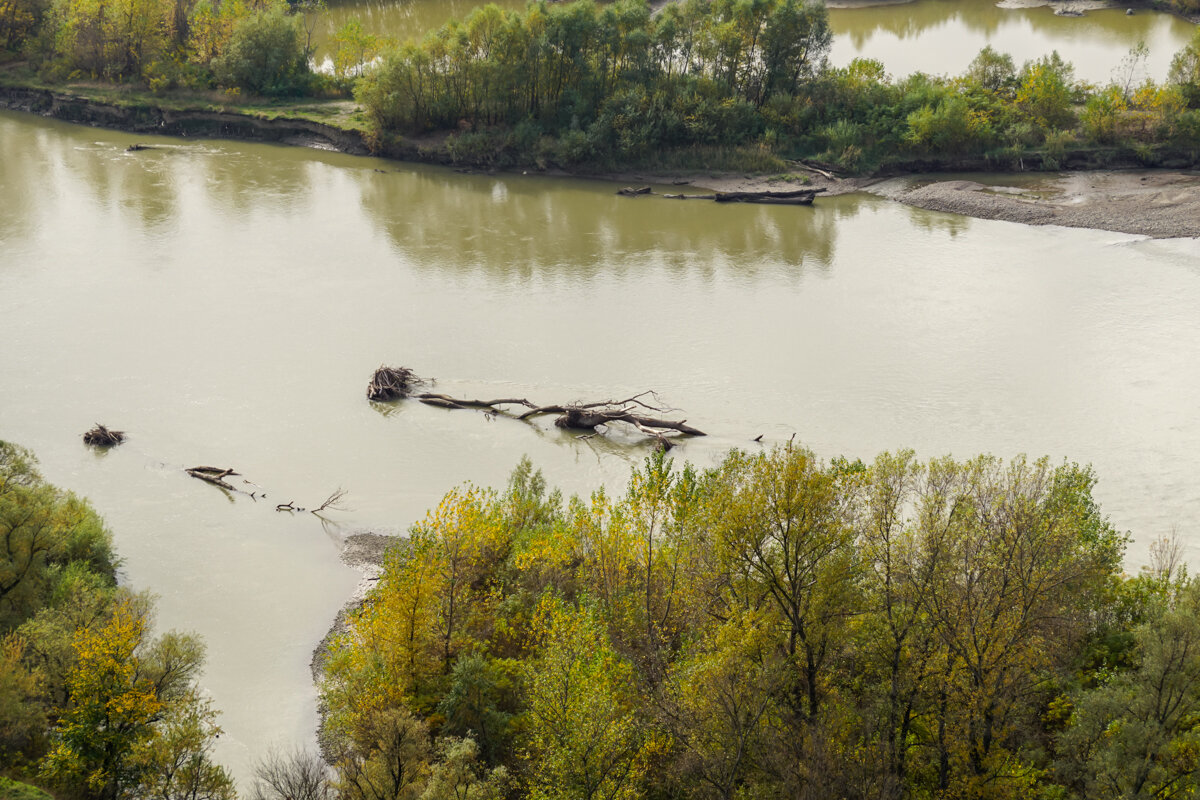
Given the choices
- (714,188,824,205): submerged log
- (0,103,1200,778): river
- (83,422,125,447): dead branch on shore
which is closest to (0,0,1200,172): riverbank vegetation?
(714,188,824,205): submerged log

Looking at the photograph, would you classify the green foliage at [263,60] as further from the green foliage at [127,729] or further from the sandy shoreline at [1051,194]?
the green foliage at [127,729]

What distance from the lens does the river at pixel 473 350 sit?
3138cm

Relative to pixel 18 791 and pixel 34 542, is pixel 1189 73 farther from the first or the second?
pixel 18 791

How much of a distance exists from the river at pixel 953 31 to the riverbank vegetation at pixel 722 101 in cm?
1165

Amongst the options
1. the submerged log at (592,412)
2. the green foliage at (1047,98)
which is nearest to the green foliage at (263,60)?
the submerged log at (592,412)

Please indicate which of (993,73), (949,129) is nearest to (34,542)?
(949,129)

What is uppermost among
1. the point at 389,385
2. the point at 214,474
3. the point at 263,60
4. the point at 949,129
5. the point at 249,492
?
the point at 263,60

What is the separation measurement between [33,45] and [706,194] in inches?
2236

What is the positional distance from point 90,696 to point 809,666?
14.8 meters

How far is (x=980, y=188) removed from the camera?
190 feet

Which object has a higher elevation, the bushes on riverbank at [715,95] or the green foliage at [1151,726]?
the bushes on riverbank at [715,95]

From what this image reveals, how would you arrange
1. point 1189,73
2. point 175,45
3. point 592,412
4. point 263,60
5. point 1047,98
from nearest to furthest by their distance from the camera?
point 592,412 → point 1047,98 → point 1189,73 → point 263,60 → point 175,45

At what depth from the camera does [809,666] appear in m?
19.8

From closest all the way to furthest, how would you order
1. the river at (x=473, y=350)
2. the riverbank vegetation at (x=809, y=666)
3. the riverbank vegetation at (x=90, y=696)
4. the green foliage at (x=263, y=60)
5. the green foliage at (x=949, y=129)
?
1. the riverbank vegetation at (x=809, y=666)
2. the riverbank vegetation at (x=90, y=696)
3. the river at (x=473, y=350)
4. the green foliage at (x=949, y=129)
5. the green foliage at (x=263, y=60)
